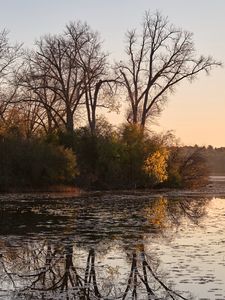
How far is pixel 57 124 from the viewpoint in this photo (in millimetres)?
55500

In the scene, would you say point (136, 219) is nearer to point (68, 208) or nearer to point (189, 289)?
point (68, 208)

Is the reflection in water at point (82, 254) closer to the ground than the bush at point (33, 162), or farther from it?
closer to the ground

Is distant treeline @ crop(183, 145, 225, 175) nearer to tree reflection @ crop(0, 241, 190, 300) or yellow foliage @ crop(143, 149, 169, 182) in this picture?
yellow foliage @ crop(143, 149, 169, 182)

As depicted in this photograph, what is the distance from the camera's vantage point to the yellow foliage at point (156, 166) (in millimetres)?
52625

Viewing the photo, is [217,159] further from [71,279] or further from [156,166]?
[71,279]

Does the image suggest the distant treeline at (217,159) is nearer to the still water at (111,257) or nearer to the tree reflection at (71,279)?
the still water at (111,257)

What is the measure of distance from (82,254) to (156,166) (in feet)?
126

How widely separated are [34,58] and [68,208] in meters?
26.6

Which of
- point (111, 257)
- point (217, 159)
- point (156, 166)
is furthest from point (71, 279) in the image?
point (217, 159)

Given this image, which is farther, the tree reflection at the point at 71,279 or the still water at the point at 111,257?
the still water at the point at 111,257

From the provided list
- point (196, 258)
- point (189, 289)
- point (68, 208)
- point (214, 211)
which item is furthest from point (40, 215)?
point (189, 289)

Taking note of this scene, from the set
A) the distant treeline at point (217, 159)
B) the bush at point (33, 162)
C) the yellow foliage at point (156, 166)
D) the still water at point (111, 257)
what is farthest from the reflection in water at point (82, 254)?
the distant treeline at point (217, 159)

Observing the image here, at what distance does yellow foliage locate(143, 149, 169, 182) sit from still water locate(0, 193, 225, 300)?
2717 centimetres

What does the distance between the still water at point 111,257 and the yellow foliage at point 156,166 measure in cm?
2717
